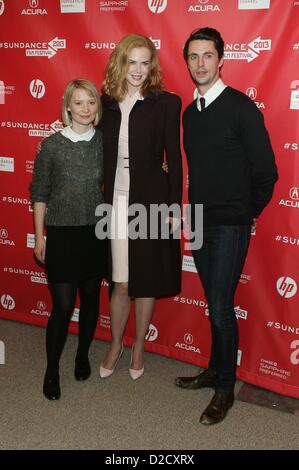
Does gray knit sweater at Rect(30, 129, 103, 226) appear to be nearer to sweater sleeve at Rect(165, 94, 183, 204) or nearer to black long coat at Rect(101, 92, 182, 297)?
black long coat at Rect(101, 92, 182, 297)

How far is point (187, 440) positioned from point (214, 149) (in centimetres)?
131

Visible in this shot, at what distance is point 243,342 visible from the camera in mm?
2834

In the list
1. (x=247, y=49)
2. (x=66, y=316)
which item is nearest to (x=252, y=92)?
(x=247, y=49)

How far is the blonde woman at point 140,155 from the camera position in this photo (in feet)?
7.77

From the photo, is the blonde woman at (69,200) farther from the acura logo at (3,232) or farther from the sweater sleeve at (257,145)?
the acura logo at (3,232)

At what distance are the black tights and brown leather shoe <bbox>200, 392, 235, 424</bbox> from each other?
74 centimetres

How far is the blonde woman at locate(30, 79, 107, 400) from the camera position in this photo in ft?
7.77

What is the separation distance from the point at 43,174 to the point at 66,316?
2.35 ft

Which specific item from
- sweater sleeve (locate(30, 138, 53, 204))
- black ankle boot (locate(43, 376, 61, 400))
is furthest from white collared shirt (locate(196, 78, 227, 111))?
black ankle boot (locate(43, 376, 61, 400))

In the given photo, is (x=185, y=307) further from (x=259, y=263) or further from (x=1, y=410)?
(x=1, y=410)

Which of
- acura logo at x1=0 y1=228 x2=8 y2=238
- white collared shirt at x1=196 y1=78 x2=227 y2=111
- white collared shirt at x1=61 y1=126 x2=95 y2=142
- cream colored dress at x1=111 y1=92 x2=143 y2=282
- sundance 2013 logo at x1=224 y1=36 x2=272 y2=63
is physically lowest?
acura logo at x1=0 y1=228 x2=8 y2=238

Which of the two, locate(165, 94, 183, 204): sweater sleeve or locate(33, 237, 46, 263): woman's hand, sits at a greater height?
locate(165, 94, 183, 204): sweater sleeve

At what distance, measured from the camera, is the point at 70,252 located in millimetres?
2459
